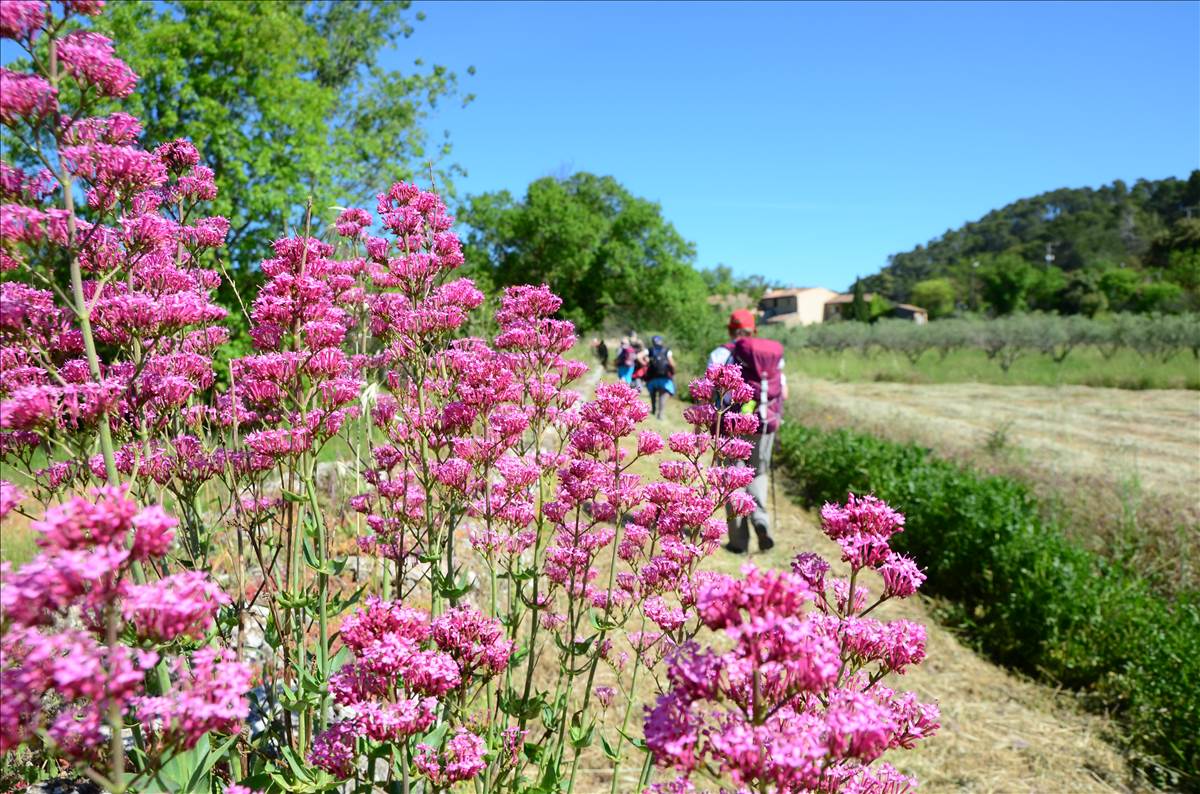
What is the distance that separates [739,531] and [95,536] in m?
9.08

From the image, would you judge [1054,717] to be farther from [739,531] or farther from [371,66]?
[371,66]

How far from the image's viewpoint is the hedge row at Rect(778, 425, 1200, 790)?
572cm

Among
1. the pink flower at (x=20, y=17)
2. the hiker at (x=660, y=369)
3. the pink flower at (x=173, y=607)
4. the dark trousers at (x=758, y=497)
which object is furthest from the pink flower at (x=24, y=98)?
the hiker at (x=660, y=369)

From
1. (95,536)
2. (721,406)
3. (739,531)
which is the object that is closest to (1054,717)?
(739,531)

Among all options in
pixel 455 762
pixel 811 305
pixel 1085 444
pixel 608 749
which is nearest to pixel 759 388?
pixel 608 749

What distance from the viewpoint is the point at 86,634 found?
47.5 inches

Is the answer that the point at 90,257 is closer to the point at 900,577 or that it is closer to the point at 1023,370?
the point at 900,577

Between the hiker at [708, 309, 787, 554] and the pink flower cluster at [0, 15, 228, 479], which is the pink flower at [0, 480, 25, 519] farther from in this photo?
the hiker at [708, 309, 787, 554]

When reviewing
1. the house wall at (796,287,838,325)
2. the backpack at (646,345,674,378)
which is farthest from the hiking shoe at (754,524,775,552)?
the house wall at (796,287,838,325)

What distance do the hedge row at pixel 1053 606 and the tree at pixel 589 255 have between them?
104ft

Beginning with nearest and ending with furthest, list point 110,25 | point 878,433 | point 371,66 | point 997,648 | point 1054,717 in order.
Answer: point 1054,717, point 997,648, point 878,433, point 110,25, point 371,66

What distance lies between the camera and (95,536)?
3.84ft

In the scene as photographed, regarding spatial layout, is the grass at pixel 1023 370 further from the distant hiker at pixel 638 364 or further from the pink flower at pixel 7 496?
the pink flower at pixel 7 496

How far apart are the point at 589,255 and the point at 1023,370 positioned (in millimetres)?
26078
